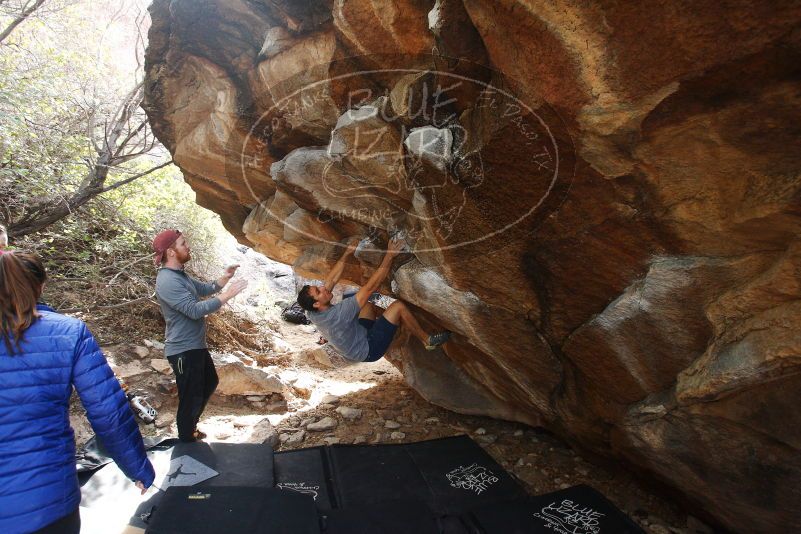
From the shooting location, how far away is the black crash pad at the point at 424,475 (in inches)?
135

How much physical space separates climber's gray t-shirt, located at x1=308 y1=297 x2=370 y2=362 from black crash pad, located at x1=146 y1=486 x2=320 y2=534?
1.22 metres

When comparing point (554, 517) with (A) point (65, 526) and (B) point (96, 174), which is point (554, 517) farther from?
(B) point (96, 174)

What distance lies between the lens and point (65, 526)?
1.98 meters

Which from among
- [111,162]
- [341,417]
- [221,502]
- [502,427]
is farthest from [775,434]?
[111,162]

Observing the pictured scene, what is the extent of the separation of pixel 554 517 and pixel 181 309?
3.16 metres

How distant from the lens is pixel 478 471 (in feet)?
12.3

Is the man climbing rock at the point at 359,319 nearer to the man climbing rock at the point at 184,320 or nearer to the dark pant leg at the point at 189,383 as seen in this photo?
the man climbing rock at the point at 184,320

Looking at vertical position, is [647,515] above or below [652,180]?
below

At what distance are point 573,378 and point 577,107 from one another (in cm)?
219

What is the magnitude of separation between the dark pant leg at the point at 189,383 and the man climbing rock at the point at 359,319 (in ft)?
3.26

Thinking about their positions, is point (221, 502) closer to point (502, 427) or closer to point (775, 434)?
point (502, 427)

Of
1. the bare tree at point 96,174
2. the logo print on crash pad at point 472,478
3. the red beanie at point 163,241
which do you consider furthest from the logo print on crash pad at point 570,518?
the bare tree at point 96,174

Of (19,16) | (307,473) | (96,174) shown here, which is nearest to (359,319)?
(307,473)

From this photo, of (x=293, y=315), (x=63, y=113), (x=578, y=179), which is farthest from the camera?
(x=293, y=315)
